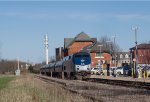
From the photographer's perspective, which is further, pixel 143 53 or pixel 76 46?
pixel 76 46

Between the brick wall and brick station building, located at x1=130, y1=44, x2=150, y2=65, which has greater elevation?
the brick wall

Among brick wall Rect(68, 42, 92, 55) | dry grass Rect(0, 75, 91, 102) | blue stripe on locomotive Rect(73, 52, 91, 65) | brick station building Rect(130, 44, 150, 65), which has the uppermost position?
brick wall Rect(68, 42, 92, 55)

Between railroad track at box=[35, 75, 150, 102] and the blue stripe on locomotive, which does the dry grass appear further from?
the blue stripe on locomotive

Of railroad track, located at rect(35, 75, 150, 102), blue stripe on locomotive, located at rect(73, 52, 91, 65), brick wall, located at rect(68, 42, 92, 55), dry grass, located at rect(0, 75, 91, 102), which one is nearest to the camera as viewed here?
dry grass, located at rect(0, 75, 91, 102)

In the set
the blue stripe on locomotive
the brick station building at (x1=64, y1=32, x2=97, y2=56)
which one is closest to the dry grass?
the blue stripe on locomotive

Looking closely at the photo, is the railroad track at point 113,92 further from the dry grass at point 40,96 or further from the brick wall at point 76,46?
the brick wall at point 76,46

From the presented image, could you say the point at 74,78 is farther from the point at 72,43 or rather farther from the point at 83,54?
the point at 72,43

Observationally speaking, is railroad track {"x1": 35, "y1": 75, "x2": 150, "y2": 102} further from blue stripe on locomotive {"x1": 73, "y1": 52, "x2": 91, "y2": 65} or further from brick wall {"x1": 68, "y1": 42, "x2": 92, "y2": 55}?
brick wall {"x1": 68, "y1": 42, "x2": 92, "y2": 55}

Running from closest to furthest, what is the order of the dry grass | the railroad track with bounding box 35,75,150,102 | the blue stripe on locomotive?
1. the dry grass
2. the railroad track with bounding box 35,75,150,102
3. the blue stripe on locomotive

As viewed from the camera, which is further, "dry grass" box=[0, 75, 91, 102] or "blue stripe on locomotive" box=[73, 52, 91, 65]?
"blue stripe on locomotive" box=[73, 52, 91, 65]

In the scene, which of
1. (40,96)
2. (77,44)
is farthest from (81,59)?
(77,44)

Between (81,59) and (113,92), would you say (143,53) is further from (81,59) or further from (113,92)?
(113,92)

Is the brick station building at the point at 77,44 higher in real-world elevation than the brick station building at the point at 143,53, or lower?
higher

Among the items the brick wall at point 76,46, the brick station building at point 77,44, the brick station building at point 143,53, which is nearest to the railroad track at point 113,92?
the brick station building at point 143,53
